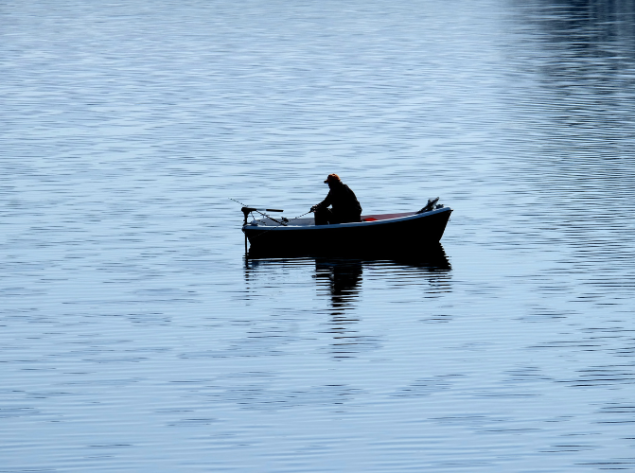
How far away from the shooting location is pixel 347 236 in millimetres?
30656

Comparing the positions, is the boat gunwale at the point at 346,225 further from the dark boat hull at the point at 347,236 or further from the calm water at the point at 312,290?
the calm water at the point at 312,290

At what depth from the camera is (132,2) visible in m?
181

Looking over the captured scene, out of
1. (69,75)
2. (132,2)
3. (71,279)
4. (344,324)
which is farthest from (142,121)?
(132,2)

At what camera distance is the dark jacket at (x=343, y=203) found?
99.7 ft

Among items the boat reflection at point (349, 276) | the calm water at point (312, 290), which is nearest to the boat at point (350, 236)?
the boat reflection at point (349, 276)

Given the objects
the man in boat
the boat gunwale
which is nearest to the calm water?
the boat gunwale

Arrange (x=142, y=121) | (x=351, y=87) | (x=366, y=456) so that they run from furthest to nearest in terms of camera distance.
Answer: (x=351, y=87), (x=142, y=121), (x=366, y=456)

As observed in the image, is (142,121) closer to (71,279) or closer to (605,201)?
(605,201)

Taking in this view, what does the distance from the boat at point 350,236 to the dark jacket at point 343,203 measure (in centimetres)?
34

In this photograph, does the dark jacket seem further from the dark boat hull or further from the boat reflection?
the boat reflection

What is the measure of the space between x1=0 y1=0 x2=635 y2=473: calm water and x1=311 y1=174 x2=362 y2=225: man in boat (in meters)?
1.21

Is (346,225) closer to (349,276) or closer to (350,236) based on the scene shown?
(350,236)

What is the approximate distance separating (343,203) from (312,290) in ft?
11.9

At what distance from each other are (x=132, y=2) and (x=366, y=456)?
169433mm
